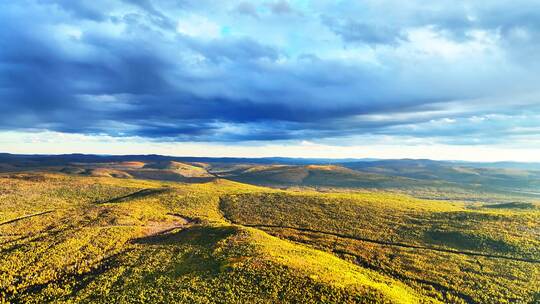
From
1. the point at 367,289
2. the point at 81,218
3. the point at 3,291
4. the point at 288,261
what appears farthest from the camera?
the point at 81,218

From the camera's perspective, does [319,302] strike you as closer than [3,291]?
Yes

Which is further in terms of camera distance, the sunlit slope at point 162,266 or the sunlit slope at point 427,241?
the sunlit slope at point 427,241

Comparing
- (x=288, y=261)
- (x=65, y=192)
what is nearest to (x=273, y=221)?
(x=288, y=261)

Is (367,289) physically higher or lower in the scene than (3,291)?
higher

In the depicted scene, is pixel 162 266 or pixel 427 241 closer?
pixel 162 266

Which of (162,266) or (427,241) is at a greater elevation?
(427,241)

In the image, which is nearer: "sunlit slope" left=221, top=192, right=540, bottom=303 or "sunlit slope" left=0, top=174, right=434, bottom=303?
"sunlit slope" left=0, top=174, right=434, bottom=303

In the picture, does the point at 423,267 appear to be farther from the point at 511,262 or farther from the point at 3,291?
the point at 3,291

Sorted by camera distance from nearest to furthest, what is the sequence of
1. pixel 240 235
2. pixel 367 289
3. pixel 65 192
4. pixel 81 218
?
pixel 367 289 → pixel 240 235 → pixel 81 218 → pixel 65 192
